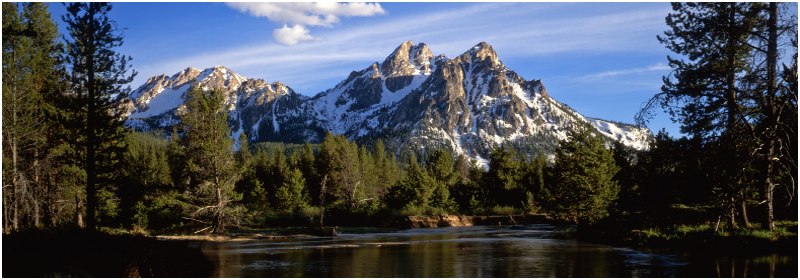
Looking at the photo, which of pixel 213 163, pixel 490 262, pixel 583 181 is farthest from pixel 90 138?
pixel 583 181

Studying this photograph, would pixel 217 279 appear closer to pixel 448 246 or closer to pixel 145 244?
pixel 145 244

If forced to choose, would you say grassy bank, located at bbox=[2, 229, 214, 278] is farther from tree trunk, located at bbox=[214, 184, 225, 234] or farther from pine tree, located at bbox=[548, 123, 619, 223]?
pine tree, located at bbox=[548, 123, 619, 223]

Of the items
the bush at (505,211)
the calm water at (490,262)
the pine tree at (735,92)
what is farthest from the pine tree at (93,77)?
the bush at (505,211)

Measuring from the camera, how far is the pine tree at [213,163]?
128 ft

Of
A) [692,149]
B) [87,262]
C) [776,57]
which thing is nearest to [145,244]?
[87,262]

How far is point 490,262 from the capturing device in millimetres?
22922

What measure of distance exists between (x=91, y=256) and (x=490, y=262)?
16.1 meters

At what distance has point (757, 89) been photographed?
59.1 feet

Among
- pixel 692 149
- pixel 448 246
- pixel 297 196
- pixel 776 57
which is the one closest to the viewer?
pixel 776 57

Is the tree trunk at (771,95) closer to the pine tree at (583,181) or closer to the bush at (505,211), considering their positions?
the pine tree at (583,181)

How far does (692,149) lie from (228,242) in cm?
3123

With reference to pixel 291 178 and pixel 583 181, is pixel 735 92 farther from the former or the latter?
pixel 291 178

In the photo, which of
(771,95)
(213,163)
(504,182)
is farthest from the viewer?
(504,182)

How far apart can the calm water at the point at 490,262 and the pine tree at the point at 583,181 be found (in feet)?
38.3
